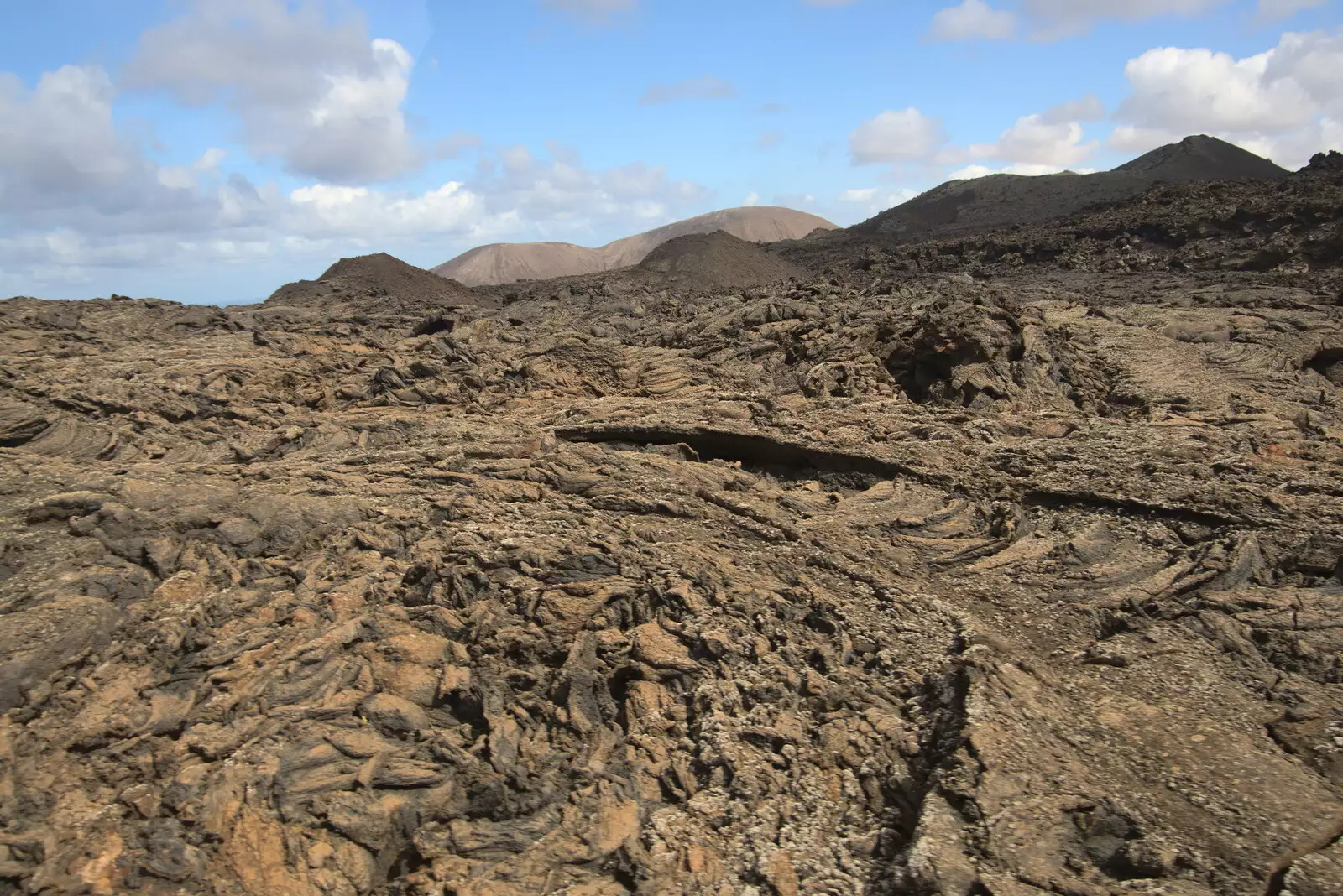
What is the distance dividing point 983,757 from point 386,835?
4128 mm

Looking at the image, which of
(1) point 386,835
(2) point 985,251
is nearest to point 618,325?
(1) point 386,835

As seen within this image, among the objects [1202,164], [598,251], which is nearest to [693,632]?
[1202,164]

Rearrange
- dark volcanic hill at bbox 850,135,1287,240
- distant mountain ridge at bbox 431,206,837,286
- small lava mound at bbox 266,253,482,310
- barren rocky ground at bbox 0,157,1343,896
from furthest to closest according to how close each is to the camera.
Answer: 1. distant mountain ridge at bbox 431,206,837,286
2. dark volcanic hill at bbox 850,135,1287,240
3. small lava mound at bbox 266,253,482,310
4. barren rocky ground at bbox 0,157,1343,896

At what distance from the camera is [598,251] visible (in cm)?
7075

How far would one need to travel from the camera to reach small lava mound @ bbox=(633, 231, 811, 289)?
1201 inches

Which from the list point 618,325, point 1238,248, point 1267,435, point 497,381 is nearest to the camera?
point 1267,435

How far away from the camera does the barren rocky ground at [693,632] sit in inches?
205

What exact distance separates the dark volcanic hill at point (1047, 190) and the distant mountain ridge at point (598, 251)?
17477mm

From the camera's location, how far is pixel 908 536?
314 inches

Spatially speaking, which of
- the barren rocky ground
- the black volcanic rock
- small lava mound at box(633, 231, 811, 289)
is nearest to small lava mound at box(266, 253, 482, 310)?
small lava mound at box(633, 231, 811, 289)

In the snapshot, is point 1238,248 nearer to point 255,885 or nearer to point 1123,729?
point 1123,729

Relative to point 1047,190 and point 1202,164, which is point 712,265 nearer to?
point 1047,190

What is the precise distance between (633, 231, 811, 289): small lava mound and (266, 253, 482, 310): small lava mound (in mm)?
7314

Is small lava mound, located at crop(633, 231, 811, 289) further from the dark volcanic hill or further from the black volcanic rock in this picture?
the black volcanic rock
